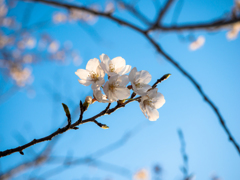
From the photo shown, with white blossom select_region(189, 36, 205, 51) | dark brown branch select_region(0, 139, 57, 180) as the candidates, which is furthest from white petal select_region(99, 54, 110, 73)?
white blossom select_region(189, 36, 205, 51)

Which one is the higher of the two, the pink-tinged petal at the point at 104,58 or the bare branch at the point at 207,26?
the bare branch at the point at 207,26

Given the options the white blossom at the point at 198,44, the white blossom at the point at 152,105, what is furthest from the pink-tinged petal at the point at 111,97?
the white blossom at the point at 198,44

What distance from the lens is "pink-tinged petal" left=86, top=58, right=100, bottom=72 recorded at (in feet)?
4.33

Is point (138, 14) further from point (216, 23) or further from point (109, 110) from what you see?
point (109, 110)

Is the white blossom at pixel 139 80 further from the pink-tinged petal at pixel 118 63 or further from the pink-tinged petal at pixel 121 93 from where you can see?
the pink-tinged petal at pixel 118 63

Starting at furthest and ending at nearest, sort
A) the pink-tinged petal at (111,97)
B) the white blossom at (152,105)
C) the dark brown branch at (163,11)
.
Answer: the dark brown branch at (163,11) → the white blossom at (152,105) → the pink-tinged petal at (111,97)

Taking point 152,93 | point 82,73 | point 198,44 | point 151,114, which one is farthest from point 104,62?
point 198,44

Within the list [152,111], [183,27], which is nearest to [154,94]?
[152,111]

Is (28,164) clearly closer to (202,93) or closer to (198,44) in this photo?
(202,93)

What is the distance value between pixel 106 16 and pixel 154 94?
1.43 metres

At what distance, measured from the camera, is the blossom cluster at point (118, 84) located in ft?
3.48

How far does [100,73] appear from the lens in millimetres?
1197

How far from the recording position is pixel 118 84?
1.10m

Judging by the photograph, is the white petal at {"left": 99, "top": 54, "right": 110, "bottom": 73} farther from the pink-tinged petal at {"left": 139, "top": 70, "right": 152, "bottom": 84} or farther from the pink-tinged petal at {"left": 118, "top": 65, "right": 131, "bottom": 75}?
the pink-tinged petal at {"left": 139, "top": 70, "right": 152, "bottom": 84}
